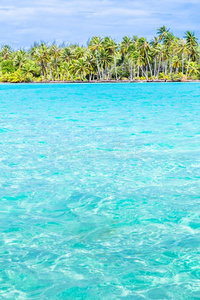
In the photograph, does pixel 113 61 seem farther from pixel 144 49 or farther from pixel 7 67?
pixel 7 67

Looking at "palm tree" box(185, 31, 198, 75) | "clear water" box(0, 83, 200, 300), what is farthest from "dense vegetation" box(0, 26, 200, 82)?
"clear water" box(0, 83, 200, 300)

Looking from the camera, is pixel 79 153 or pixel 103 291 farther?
pixel 79 153

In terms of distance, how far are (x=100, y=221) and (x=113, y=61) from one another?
110703 millimetres

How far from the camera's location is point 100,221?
7051 millimetres

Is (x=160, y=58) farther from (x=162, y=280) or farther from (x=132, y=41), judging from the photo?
(x=162, y=280)

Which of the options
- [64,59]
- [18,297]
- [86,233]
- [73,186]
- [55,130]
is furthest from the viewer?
[64,59]

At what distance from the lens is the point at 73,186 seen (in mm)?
9141

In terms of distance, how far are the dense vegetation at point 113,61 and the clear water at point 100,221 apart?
97.1 m

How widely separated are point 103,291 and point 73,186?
4332mm

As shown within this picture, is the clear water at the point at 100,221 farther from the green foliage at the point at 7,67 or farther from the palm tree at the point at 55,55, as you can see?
the green foliage at the point at 7,67

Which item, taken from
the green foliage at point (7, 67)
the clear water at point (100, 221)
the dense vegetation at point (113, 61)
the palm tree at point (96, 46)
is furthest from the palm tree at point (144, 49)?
the clear water at point (100, 221)

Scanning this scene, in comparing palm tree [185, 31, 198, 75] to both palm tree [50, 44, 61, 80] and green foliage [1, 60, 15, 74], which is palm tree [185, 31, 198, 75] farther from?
green foliage [1, 60, 15, 74]

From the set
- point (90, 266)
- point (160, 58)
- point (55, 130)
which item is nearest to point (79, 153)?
point (55, 130)

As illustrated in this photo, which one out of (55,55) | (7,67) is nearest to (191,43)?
(55,55)
